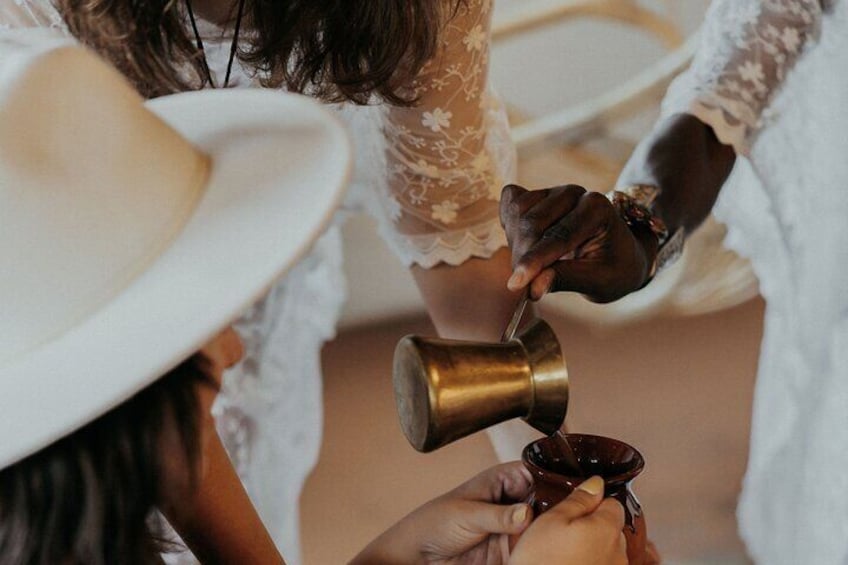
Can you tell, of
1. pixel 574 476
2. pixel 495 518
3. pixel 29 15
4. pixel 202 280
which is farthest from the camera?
pixel 29 15

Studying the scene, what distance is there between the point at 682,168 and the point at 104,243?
2.35 feet

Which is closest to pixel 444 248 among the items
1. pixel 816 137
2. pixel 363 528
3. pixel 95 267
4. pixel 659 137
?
pixel 659 137

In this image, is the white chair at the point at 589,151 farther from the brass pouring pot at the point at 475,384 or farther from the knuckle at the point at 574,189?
the brass pouring pot at the point at 475,384

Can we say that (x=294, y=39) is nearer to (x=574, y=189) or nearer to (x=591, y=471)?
(x=574, y=189)

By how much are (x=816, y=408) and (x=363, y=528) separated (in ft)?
3.22

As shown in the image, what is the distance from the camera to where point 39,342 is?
0.70 metres

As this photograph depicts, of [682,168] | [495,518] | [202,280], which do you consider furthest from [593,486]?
[682,168]

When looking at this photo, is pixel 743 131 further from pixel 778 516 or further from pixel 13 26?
pixel 13 26

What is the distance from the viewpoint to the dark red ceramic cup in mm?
820

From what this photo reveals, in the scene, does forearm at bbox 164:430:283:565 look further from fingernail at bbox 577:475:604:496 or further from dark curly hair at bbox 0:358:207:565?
fingernail at bbox 577:475:604:496

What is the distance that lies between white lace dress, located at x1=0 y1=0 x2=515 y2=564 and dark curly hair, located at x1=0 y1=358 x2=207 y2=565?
17.5 inches

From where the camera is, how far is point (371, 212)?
1.39 meters

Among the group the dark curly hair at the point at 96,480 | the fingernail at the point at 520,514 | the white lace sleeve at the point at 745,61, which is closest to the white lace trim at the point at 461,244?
the white lace sleeve at the point at 745,61

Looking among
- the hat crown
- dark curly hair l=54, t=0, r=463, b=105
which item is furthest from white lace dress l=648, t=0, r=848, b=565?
the hat crown
